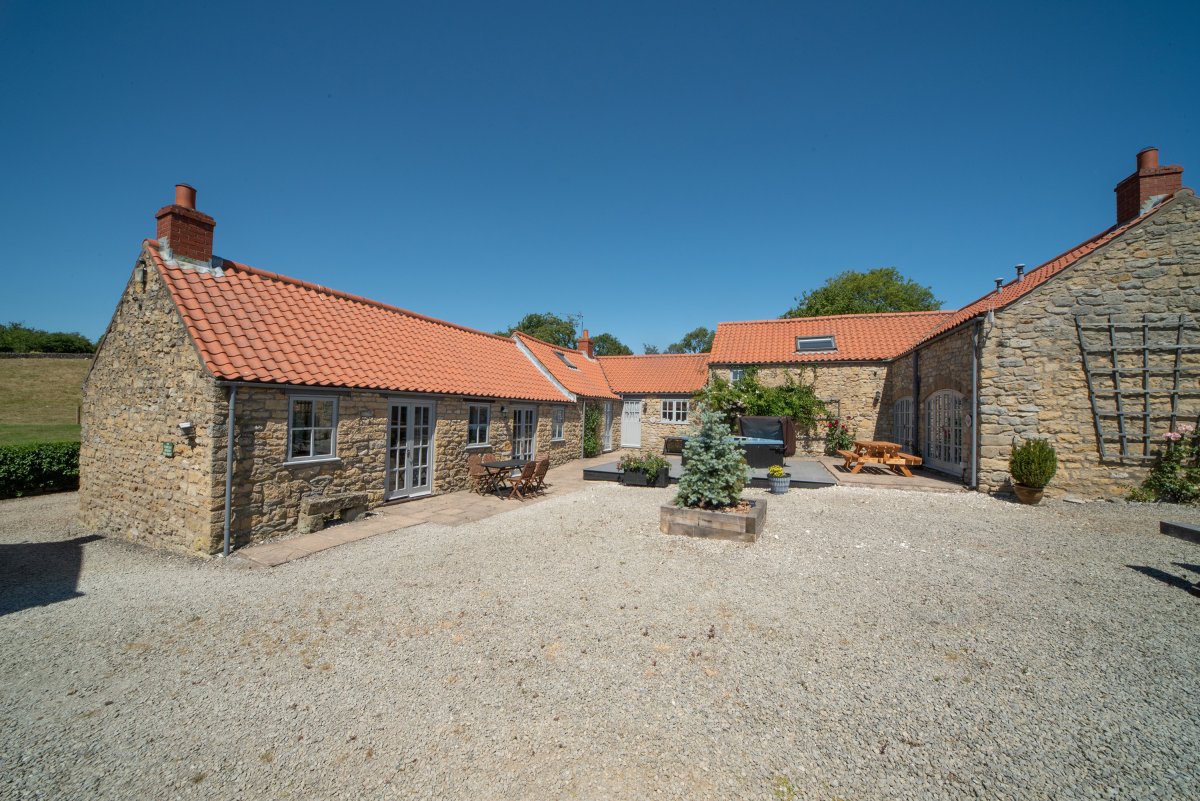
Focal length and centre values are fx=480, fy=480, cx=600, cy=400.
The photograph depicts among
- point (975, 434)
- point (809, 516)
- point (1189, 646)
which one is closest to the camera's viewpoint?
point (1189, 646)

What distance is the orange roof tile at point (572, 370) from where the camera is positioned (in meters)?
19.4

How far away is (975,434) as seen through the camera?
37.2ft

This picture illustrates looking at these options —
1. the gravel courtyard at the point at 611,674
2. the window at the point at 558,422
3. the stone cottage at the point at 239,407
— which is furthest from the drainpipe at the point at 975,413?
the stone cottage at the point at 239,407

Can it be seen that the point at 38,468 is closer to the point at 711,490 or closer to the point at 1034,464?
the point at 711,490

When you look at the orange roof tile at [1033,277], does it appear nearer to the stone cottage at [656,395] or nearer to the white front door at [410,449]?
the stone cottage at [656,395]

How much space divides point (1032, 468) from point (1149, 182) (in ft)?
27.1

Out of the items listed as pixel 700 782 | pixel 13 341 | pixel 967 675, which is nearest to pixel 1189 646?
pixel 967 675

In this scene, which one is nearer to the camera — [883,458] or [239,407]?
[239,407]

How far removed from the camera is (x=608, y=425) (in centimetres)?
2322

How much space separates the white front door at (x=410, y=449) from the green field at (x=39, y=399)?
11169 millimetres

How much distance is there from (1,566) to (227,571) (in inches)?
148

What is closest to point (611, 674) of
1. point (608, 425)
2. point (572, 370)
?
point (572, 370)

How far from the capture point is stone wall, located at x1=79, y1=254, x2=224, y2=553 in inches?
288

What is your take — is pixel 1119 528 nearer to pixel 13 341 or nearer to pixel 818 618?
pixel 818 618
